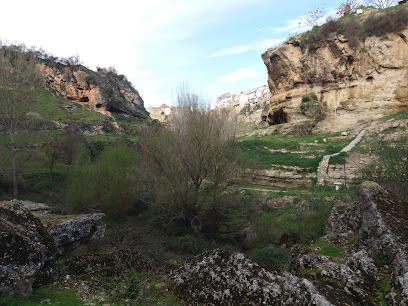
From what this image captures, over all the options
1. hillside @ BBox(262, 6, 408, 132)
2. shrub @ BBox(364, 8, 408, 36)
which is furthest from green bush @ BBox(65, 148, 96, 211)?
shrub @ BBox(364, 8, 408, 36)

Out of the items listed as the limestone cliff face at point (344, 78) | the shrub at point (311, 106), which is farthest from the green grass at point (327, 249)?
the shrub at point (311, 106)

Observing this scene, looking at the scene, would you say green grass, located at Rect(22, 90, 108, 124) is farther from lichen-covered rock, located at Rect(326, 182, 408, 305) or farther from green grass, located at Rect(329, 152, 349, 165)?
lichen-covered rock, located at Rect(326, 182, 408, 305)

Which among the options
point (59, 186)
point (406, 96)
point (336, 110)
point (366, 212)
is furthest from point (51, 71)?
point (366, 212)

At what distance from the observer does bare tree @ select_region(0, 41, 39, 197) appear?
1659 cm

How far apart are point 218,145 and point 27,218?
855 cm

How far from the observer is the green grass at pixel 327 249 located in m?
5.09

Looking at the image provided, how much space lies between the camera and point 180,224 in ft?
43.6

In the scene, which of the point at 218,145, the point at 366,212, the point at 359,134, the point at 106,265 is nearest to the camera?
the point at 366,212

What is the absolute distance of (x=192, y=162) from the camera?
12648mm

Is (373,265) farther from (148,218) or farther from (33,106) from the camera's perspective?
(33,106)

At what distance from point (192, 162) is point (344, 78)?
27822 millimetres

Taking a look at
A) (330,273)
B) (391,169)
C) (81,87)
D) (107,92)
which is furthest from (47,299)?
(107,92)

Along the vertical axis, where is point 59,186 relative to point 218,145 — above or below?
below

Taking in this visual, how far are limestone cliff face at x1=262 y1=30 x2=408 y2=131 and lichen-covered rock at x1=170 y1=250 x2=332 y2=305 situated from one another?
30.5 m
